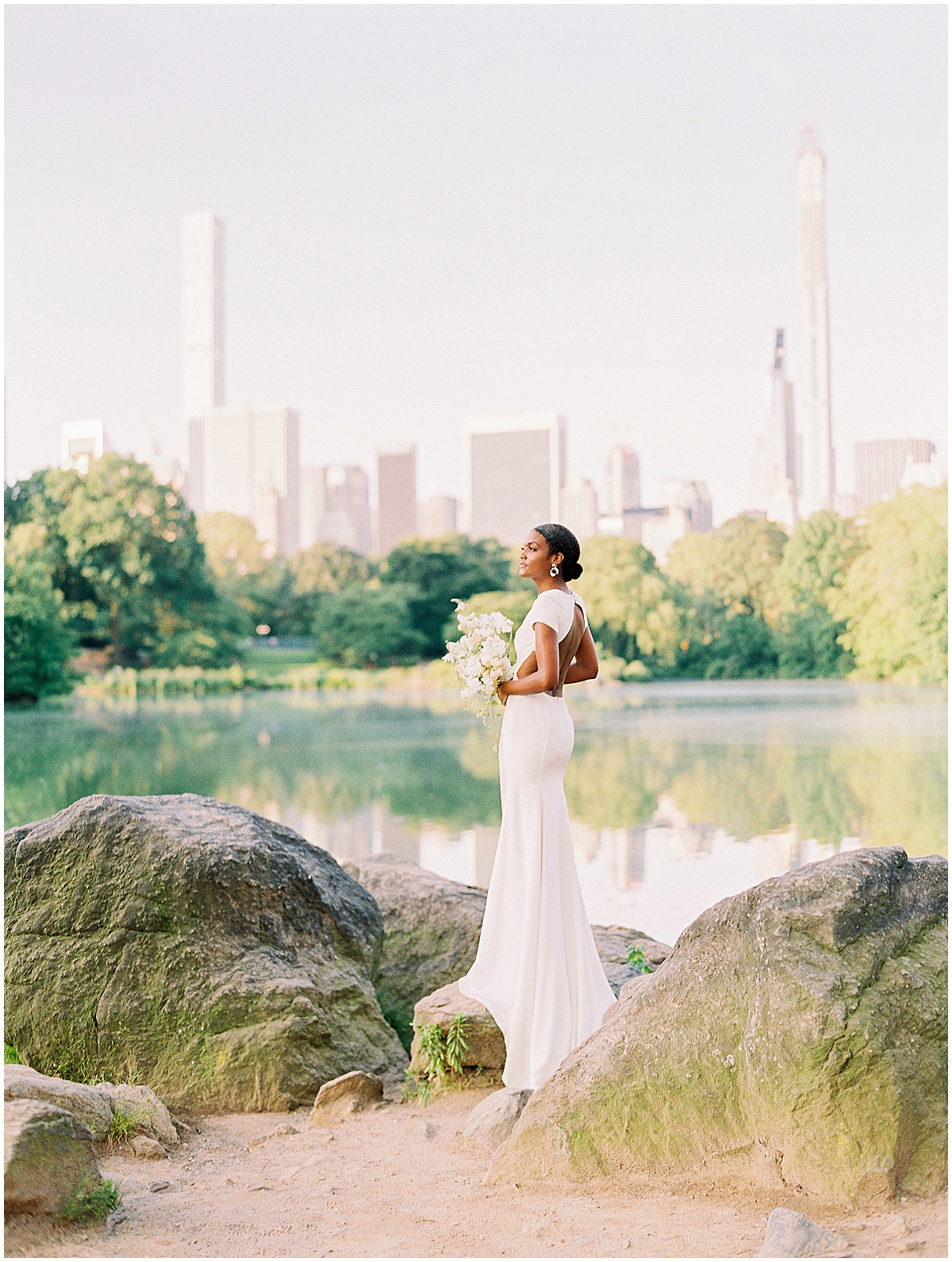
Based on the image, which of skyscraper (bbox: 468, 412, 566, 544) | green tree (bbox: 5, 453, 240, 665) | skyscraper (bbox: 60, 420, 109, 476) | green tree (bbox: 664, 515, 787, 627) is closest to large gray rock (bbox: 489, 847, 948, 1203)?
skyscraper (bbox: 60, 420, 109, 476)

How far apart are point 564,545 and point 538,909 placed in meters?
1.36

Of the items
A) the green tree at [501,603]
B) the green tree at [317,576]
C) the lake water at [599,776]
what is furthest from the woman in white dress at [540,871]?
the green tree at [317,576]

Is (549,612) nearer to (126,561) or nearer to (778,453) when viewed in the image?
(126,561)

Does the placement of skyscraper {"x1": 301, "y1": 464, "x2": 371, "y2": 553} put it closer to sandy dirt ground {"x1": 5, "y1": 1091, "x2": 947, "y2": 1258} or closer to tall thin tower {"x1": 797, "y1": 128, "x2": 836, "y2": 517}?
tall thin tower {"x1": 797, "y1": 128, "x2": 836, "y2": 517}

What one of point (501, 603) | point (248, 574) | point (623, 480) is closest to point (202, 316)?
point (248, 574)

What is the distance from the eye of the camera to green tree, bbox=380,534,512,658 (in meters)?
47.8

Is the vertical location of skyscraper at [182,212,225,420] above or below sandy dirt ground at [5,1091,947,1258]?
above

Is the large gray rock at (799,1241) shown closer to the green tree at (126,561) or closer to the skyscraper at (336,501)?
the green tree at (126,561)

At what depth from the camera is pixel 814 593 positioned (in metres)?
47.5

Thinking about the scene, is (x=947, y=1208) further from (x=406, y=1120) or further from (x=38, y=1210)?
(x=38, y=1210)

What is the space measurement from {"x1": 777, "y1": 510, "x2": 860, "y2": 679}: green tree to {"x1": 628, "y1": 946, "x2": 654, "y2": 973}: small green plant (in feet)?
140

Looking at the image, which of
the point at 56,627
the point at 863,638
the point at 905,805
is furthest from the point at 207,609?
the point at 905,805

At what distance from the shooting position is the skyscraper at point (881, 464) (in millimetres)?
50750

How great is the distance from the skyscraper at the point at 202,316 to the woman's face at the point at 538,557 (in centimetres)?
10612
